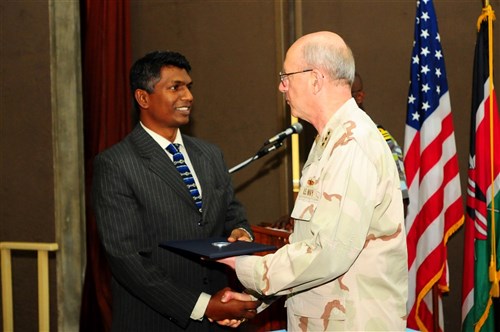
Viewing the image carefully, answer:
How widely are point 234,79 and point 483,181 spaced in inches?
74.9

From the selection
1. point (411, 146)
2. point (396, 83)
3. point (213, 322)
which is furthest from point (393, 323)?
point (396, 83)

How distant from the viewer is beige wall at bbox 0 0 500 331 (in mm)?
4492

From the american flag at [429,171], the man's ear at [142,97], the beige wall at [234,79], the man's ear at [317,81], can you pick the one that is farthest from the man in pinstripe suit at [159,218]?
the beige wall at [234,79]

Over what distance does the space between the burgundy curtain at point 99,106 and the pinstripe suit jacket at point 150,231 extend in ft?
6.67

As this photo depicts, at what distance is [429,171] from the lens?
4250mm

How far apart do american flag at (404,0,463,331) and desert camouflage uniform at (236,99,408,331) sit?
2.34 m

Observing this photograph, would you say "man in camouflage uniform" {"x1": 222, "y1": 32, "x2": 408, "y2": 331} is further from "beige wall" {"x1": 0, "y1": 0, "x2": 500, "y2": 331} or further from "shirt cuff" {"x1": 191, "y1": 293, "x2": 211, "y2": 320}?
"beige wall" {"x1": 0, "y1": 0, "x2": 500, "y2": 331}

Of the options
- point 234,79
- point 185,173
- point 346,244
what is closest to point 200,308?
point 185,173

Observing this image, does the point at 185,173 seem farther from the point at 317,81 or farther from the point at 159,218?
the point at 317,81

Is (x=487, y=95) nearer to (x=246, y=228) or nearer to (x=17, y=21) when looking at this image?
(x=246, y=228)

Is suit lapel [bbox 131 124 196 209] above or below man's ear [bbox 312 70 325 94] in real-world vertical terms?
below

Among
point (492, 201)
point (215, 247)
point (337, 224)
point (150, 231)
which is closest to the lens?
point (337, 224)

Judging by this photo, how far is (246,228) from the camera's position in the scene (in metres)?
2.88

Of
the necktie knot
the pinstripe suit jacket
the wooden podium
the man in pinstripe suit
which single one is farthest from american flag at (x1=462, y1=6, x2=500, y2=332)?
the necktie knot
